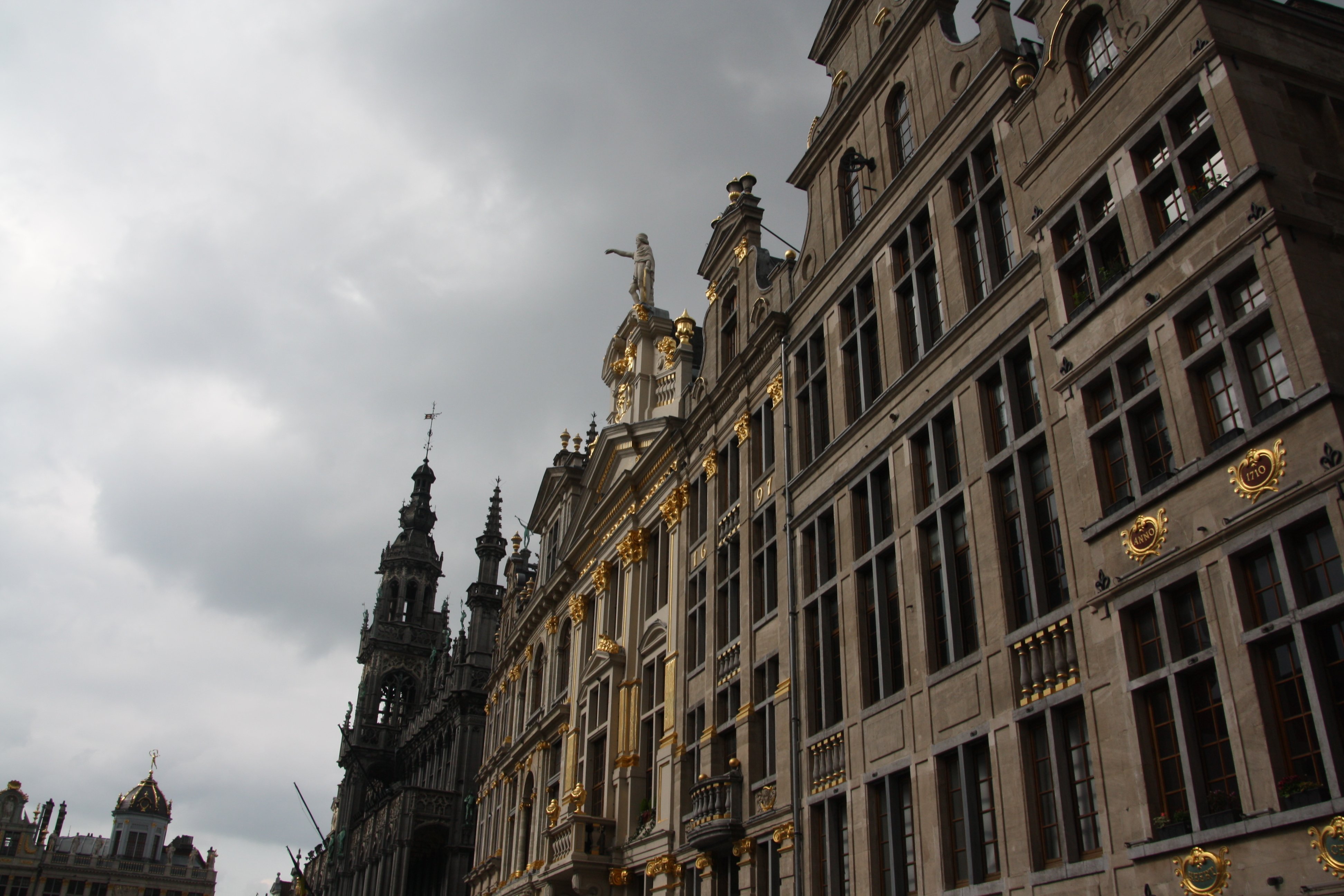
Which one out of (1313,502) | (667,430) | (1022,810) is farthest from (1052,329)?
(667,430)

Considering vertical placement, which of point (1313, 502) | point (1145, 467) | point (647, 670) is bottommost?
point (1313, 502)

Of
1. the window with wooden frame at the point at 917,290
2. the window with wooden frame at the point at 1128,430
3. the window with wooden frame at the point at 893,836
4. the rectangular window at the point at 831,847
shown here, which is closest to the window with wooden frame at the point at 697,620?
the rectangular window at the point at 831,847

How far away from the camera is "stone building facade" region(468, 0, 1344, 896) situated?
13016mm

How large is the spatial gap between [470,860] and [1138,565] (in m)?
52.4

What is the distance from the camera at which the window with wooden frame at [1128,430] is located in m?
15.0

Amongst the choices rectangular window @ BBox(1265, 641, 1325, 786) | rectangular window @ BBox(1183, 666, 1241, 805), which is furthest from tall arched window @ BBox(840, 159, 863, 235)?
rectangular window @ BBox(1265, 641, 1325, 786)

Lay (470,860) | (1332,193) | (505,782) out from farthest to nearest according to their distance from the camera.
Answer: (470,860) < (505,782) < (1332,193)

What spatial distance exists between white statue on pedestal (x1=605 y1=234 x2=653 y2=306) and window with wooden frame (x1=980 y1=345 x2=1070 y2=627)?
26267mm

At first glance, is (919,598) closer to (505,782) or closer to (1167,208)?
(1167,208)

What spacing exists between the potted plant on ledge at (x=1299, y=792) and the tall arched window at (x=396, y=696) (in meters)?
87.4

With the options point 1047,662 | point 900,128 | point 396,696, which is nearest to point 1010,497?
point 1047,662

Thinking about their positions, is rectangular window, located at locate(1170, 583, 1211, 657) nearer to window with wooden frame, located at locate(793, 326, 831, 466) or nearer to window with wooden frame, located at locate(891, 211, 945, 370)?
window with wooden frame, located at locate(891, 211, 945, 370)

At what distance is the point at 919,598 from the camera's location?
66.5 ft

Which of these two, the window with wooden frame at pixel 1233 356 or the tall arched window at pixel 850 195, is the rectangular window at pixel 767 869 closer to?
the window with wooden frame at pixel 1233 356
